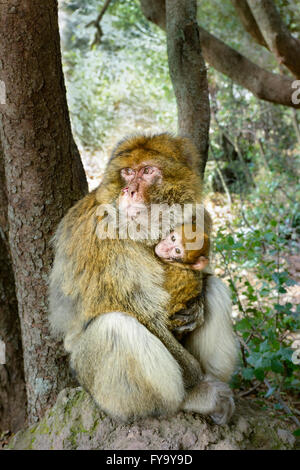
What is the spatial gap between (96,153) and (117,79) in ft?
6.44

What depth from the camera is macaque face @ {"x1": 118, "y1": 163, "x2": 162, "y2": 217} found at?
2.53m

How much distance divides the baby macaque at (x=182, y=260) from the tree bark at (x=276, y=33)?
12.5 ft

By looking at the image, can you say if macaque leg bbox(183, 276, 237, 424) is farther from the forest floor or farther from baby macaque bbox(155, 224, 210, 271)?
the forest floor

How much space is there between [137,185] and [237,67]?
3588 millimetres

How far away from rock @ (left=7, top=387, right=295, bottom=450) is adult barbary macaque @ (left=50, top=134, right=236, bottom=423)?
8 cm

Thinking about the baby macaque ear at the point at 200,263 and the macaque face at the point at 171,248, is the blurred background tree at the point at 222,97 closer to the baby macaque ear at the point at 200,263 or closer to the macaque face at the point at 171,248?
the baby macaque ear at the point at 200,263

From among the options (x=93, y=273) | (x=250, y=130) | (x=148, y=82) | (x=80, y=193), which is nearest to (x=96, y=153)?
(x=148, y=82)

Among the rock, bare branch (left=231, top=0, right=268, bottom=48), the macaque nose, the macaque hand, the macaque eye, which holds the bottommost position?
the rock

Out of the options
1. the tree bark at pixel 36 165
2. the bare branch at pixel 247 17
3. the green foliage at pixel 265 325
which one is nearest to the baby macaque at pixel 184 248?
the tree bark at pixel 36 165

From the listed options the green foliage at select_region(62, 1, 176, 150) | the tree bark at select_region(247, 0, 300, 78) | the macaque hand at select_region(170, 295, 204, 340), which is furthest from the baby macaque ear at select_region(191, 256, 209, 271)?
the green foliage at select_region(62, 1, 176, 150)

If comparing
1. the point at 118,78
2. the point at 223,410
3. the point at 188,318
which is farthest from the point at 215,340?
the point at 118,78

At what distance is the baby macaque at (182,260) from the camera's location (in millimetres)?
2531

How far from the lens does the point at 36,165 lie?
2789 mm

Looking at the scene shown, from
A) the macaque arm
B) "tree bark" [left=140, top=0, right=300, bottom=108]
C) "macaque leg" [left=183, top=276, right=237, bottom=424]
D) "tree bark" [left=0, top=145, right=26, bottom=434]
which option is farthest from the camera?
"tree bark" [left=140, top=0, right=300, bottom=108]
